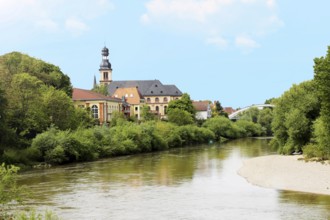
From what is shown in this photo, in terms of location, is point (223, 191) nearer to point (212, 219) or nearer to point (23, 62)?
point (212, 219)

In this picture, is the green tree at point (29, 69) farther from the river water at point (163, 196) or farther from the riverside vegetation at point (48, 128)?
the river water at point (163, 196)

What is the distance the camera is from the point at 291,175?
144 feet

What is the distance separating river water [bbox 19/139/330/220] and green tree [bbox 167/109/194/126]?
67.8m

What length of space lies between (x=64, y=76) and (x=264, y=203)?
2420 inches

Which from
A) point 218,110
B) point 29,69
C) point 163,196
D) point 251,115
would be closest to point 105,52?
point 218,110

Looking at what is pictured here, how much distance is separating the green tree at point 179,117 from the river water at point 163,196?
6780 cm

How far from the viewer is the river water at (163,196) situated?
29875mm

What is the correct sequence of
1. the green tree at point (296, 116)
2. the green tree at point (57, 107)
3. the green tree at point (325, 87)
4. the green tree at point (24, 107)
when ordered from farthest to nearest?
1. the green tree at point (57, 107)
2. the green tree at point (24, 107)
3. the green tree at point (296, 116)
4. the green tree at point (325, 87)

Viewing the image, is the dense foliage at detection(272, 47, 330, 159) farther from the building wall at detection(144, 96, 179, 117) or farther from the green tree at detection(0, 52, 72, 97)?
the building wall at detection(144, 96, 179, 117)

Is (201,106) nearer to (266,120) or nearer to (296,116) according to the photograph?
(266,120)

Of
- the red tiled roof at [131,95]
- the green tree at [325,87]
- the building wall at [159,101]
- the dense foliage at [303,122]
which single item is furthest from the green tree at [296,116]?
the building wall at [159,101]

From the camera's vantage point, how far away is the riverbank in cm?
3862

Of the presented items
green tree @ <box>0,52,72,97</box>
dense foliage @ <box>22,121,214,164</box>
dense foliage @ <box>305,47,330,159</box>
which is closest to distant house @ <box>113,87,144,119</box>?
dense foliage @ <box>22,121,214,164</box>

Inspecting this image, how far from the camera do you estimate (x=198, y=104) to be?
177 meters
